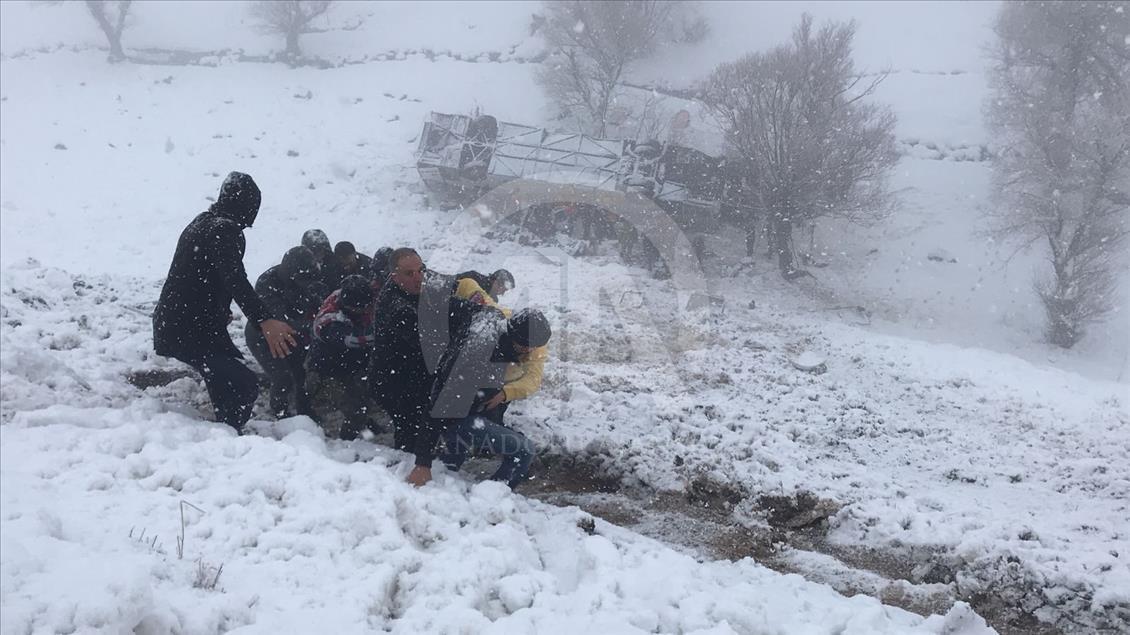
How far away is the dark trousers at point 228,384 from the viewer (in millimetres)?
4934

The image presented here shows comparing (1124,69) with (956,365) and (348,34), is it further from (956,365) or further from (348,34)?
(348,34)

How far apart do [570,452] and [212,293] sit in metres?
3.46

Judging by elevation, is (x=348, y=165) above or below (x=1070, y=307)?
above

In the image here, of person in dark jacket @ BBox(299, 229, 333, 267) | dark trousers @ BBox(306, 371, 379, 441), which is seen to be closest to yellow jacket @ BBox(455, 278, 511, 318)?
dark trousers @ BBox(306, 371, 379, 441)

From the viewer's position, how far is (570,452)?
6418 millimetres

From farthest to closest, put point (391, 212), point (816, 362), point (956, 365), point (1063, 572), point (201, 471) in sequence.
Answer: point (391, 212), point (956, 365), point (816, 362), point (1063, 572), point (201, 471)

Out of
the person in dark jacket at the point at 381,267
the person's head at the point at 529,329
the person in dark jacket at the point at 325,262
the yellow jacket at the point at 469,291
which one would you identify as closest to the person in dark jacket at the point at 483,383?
the person's head at the point at 529,329

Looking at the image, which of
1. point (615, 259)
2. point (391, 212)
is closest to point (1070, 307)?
point (615, 259)

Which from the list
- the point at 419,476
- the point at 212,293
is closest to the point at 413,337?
the point at 419,476

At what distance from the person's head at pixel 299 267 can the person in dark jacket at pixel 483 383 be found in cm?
270

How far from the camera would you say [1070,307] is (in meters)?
17.2

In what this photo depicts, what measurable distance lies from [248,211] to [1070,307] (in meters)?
20.1

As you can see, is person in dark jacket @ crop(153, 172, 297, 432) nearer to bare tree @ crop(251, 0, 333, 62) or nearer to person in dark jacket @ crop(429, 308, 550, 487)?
person in dark jacket @ crop(429, 308, 550, 487)

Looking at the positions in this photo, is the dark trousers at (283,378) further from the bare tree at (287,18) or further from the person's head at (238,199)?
the bare tree at (287,18)
